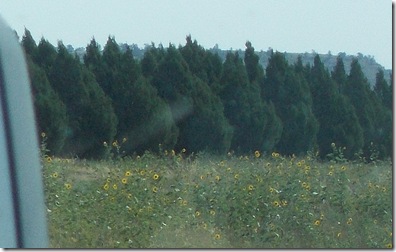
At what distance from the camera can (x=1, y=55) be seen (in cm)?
148

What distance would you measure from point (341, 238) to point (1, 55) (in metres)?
2.85

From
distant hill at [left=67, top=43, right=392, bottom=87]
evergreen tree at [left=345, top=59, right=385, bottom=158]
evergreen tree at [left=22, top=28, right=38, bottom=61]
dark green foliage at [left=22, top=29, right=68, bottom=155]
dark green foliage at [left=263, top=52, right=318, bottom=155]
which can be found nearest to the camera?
evergreen tree at [left=22, top=28, right=38, bottom=61]

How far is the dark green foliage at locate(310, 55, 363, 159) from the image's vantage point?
5012 mm

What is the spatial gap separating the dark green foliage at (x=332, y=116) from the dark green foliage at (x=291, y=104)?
7 centimetres

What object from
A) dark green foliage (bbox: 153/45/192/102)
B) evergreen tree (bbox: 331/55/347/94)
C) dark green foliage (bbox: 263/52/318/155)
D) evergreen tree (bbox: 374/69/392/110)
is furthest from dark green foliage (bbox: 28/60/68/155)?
evergreen tree (bbox: 374/69/392/110)

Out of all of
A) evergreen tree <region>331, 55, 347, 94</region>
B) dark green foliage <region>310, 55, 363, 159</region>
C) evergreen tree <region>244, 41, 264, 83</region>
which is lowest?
dark green foliage <region>310, 55, 363, 159</region>

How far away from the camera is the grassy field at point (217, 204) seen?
3.77 metres

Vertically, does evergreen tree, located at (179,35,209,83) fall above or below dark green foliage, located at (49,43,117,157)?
above

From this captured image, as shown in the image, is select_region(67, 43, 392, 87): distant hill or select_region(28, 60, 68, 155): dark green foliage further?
select_region(28, 60, 68, 155): dark green foliage

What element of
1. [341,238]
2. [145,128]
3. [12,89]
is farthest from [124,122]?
[12,89]

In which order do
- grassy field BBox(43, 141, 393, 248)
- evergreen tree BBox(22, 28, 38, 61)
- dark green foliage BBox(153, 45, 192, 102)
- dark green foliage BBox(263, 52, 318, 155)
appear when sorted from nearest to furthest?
grassy field BBox(43, 141, 393, 248), evergreen tree BBox(22, 28, 38, 61), dark green foliage BBox(263, 52, 318, 155), dark green foliage BBox(153, 45, 192, 102)

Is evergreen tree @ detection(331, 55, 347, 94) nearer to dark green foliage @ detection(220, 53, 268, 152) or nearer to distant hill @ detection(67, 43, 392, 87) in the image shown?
distant hill @ detection(67, 43, 392, 87)

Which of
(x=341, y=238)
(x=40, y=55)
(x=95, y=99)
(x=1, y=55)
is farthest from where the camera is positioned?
(x=95, y=99)

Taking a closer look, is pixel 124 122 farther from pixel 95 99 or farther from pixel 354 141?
pixel 354 141
